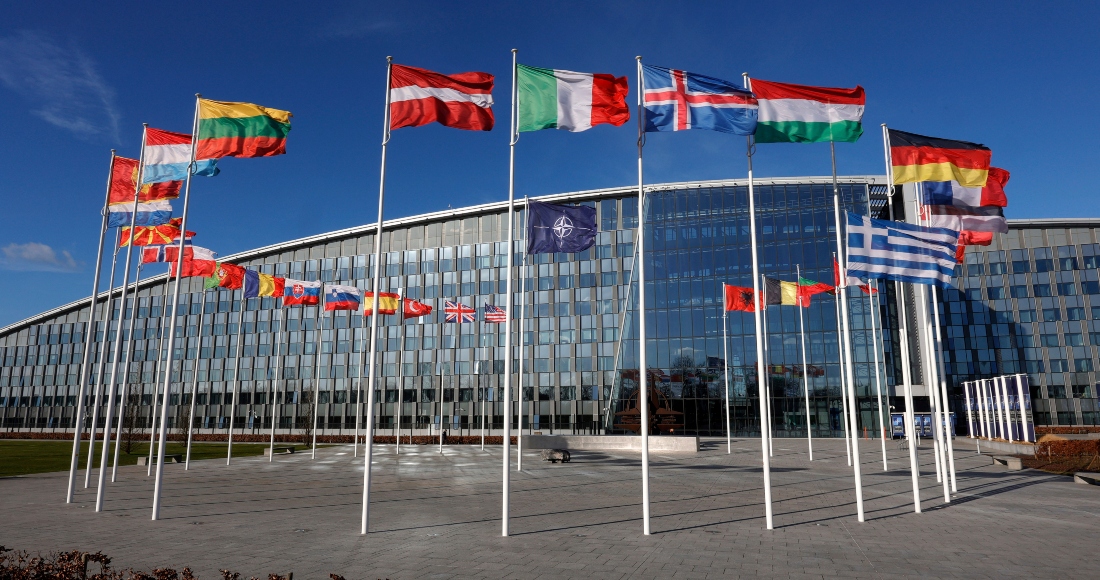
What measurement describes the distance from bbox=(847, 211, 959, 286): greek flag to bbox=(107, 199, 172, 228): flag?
20.8 meters

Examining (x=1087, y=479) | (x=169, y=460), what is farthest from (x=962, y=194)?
(x=169, y=460)

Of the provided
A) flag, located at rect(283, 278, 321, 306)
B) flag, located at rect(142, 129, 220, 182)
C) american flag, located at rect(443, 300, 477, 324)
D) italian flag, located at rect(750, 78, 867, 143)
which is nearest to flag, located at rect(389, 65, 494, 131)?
italian flag, located at rect(750, 78, 867, 143)

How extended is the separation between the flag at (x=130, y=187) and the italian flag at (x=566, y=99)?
41.0 feet

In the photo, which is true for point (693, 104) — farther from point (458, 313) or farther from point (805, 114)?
point (458, 313)

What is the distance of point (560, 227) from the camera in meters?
20.3

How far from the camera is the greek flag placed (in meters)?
18.1

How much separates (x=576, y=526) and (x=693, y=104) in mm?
10649

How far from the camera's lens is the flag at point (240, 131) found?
18.9 metres

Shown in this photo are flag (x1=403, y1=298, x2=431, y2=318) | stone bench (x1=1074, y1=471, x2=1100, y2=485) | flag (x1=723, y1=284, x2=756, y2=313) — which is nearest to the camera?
stone bench (x1=1074, y1=471, x2=1100, y2=485)

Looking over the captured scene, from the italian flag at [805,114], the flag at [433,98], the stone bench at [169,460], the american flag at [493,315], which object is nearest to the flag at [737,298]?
the american flag at [493,315]

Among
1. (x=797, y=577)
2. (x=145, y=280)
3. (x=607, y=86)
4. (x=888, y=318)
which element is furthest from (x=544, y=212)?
(x=145, y=280)


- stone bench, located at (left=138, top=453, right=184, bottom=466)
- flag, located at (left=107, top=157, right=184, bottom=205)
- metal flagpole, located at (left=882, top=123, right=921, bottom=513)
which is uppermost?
flag, located at (left=107, top=157, right=184, bottom=205)

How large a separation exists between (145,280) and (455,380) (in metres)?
45.5

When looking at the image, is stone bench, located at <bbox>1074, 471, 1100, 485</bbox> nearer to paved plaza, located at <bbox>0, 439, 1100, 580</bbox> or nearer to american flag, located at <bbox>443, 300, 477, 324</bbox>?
paved plaza, located at <bbox>0, 439, 1100, 580</bbox>
